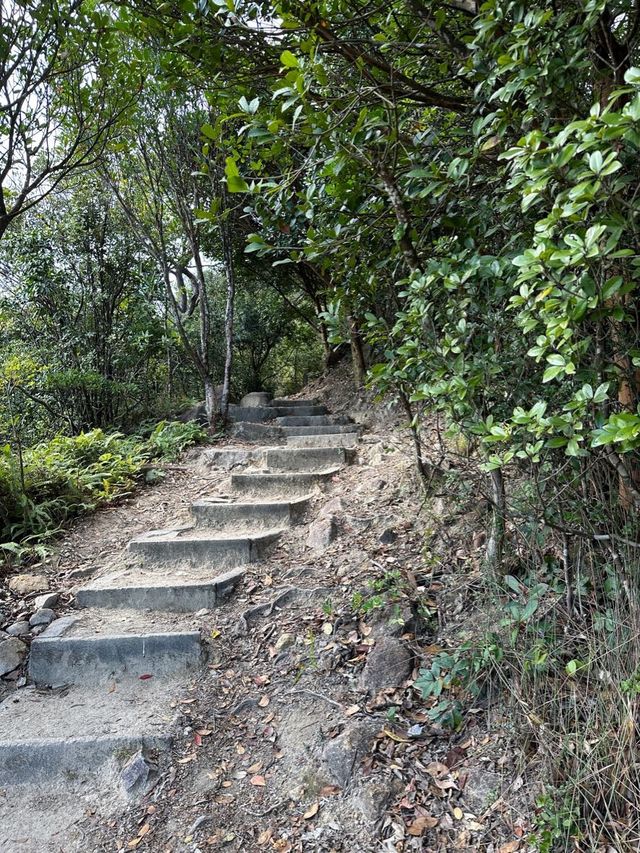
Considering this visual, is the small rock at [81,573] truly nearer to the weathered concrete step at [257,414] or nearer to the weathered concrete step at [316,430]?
the weathered concrete step at [316,430]

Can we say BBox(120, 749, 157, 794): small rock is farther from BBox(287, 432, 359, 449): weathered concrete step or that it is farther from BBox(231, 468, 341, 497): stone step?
BBox(287, 432, 359, 449): weathered concrete step

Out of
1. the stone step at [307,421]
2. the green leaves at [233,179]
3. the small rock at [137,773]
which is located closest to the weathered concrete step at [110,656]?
the small rock at [137,773]

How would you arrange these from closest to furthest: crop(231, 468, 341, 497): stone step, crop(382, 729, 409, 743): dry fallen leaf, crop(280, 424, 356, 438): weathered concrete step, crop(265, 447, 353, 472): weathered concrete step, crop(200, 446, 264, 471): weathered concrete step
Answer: crop(382, 729, 409, 743): dry fallen leaf → crop(231, 468, 341, 497): stone step → crop(265, 447, 353, 472): weathered concrete step → crop(200, 446, 264, 471): weathered concrete step → crop(280, 424, 356, 438): weathered concrete step

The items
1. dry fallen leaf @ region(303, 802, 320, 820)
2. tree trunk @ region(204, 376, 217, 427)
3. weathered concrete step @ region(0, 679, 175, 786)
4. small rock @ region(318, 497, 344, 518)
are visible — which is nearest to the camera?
dry fallen leaf @ region(303, 802, 320, 820)

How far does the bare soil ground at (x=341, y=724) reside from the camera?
6.08ft

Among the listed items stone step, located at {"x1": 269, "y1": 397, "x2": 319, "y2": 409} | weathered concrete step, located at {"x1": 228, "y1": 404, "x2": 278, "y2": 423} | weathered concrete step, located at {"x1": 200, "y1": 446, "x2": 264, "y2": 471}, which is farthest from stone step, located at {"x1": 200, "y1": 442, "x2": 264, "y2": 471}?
stone step, located at {"x1": 269, "y1": 397, "x2": 319, "y2": 409}

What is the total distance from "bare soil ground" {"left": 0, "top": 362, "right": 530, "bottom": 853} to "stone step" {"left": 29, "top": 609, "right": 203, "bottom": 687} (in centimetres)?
15

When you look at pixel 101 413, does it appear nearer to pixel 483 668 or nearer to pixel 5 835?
pixel 5 835

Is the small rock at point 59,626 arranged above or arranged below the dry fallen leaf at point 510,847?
above

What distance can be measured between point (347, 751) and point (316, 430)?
15.0 feet

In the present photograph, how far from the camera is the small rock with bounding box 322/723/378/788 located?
203cm

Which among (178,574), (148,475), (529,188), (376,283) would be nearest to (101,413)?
(148,475)

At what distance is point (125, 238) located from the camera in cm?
726

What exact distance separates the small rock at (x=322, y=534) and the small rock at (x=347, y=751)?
4.75ft
